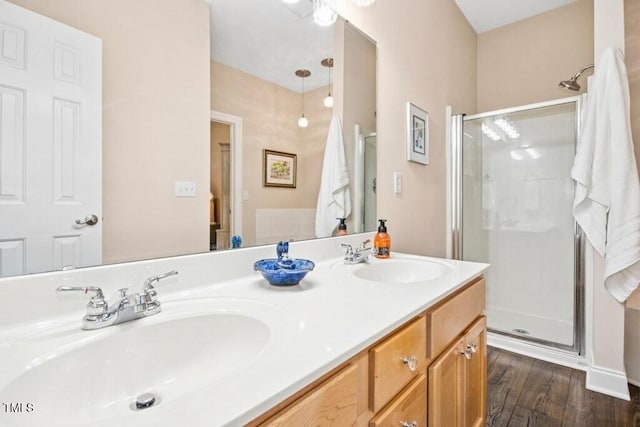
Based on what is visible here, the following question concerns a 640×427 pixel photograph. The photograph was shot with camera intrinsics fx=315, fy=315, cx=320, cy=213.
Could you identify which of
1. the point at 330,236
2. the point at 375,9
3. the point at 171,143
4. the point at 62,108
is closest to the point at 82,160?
the point at 62,108

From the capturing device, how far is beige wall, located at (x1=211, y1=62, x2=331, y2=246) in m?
1.04

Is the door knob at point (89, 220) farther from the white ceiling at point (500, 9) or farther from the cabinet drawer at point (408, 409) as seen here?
the white ceiling at point (500, 9)

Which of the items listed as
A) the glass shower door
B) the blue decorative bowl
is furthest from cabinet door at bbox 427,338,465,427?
the glass shower door

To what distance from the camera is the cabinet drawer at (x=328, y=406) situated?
458 mm

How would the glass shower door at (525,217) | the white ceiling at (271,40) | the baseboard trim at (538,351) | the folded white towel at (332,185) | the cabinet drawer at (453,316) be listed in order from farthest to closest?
the glass shower door at (525,217), the baseboard trim at (538,351), the folded white towel at (332,185), the white ceiling at (271,40), the cabinet drawer at (453,316)

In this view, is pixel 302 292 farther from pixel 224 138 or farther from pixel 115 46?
pixel 115 46

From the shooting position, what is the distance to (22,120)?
648 mm

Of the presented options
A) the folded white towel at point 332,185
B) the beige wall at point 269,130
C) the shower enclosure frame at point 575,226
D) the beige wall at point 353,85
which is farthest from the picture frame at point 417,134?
the beige wall at point 269,130

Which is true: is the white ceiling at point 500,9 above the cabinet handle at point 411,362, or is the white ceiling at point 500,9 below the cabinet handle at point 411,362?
above

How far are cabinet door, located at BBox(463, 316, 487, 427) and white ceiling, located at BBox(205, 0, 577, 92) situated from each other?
117cm

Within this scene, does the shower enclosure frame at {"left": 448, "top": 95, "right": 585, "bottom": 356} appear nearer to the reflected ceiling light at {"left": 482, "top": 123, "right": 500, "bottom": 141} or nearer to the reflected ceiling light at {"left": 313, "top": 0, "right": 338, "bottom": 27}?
the reflected ceiling light at {"left": 482, "top": 123, "right": 500, "bottom": 141}

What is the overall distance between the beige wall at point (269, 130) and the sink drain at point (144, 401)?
0.54 metres

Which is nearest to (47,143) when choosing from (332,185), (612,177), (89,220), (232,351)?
(89,220)

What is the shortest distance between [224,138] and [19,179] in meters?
0.51
